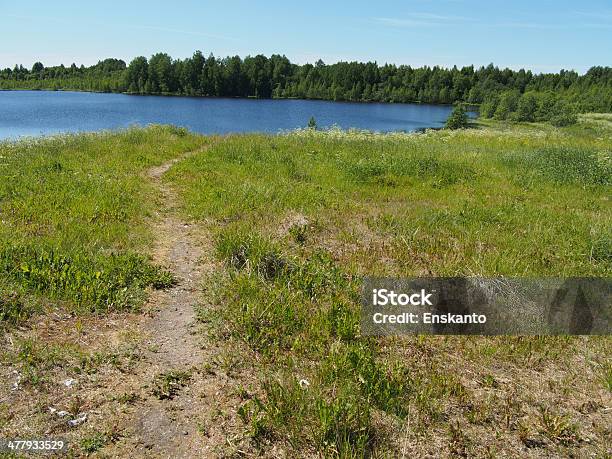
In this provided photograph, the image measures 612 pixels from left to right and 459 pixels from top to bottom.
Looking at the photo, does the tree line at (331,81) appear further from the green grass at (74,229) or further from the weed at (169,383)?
the weed at (169,383)

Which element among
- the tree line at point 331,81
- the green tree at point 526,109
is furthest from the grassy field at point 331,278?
the tree line at point 331,81

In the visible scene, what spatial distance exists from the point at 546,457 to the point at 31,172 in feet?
51.2

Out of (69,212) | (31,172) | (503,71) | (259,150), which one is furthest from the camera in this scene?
(503,71)

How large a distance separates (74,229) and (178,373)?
19.0 feet

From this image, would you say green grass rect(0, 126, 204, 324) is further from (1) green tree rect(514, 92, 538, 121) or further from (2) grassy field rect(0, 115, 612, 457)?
(1) green tree rect(514, 92, 538, 121)

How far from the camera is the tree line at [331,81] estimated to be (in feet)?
482

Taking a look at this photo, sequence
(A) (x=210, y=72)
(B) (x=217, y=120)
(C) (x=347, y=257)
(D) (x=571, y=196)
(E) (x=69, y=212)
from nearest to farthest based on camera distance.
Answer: (C) (x=347, y=257), (E) (x=69, y=212), (D) (x=571, y=196), (B) (x=217, y=120), (A) (x=210, y=72)

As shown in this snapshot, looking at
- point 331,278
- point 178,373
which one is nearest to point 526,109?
point 331,278

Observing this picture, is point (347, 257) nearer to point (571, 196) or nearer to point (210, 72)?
point (571, 196)

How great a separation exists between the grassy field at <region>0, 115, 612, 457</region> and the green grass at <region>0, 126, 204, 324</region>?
0.14ft

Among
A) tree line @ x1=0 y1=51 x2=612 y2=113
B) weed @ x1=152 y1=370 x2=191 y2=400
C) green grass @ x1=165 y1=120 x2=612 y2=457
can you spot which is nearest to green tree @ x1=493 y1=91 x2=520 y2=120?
tree line @ x1=0 y1=51 x2=612 y2=113

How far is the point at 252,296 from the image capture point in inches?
282

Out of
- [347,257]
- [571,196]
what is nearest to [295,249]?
[347,257]

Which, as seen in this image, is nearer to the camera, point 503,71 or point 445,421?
point 445,421
